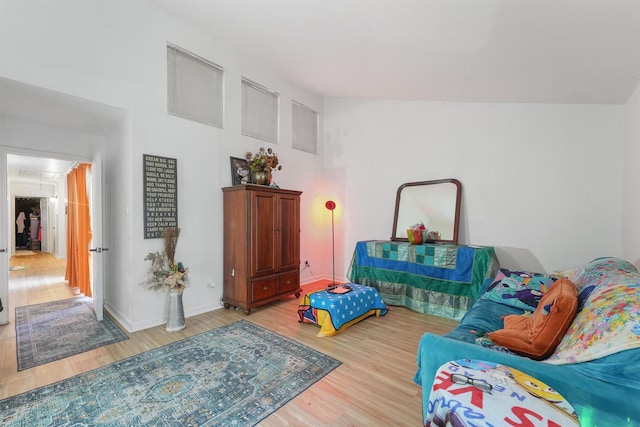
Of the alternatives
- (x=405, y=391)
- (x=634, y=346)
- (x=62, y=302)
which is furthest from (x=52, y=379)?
(x=634, y=346)

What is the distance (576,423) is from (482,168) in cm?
345

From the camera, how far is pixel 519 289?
2.58 metres

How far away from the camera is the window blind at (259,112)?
4.05 m

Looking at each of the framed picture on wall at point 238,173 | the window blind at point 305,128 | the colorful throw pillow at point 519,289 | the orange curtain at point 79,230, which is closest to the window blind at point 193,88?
the framed picture on wall at point 238,173

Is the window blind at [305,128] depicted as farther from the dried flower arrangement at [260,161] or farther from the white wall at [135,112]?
the dried flower arrangement at [260,161]

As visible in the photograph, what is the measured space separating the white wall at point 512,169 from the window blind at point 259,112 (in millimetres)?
1493

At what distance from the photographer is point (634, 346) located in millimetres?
1019

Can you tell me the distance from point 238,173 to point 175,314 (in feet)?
6.13

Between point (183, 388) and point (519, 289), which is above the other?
point (519, 289)

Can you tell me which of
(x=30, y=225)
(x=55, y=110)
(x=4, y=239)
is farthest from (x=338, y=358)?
(x=30, y=225)

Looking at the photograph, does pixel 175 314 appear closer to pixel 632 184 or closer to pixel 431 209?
pixel 431 209

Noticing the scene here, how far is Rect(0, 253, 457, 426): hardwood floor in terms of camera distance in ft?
5.75

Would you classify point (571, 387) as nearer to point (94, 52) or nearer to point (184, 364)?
point (184, 364)

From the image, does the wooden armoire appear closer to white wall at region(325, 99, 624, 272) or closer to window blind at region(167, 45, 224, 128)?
window blind at region(167, 45, 224, 128)
